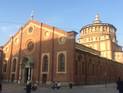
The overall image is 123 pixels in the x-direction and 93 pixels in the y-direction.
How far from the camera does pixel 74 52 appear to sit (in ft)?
115

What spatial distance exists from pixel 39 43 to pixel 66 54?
20.9 feet

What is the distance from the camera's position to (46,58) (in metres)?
38.0

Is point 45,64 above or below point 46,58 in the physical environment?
below

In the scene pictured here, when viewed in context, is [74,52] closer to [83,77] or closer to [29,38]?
[83,77]

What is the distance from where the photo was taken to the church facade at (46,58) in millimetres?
35188

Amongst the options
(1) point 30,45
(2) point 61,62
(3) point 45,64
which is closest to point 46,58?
(3) point 45,64

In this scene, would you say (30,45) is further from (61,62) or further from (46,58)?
(61,62)

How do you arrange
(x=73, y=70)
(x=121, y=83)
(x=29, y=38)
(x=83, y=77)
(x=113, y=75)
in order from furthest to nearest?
(x=113, y=75) < (x=29, y=38) < (x=83, y=77) < (x=73, y=70) < (x=121, y=83)

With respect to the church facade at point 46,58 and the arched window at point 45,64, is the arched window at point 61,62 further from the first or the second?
the arched window at point 45,64

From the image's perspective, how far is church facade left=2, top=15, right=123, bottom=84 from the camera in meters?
35.2

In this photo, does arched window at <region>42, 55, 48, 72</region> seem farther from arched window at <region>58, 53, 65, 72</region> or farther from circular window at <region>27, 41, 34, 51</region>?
circular window at <region>27, 41, 34, 51</region>

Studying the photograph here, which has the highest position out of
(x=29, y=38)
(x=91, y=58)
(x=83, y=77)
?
(x=29, y=38)

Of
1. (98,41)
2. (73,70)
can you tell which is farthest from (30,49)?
(98,41)

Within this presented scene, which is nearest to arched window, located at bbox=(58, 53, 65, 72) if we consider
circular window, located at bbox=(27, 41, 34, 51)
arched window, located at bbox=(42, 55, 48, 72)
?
arched window, located at bbox=(42, 55, 48, 72)
